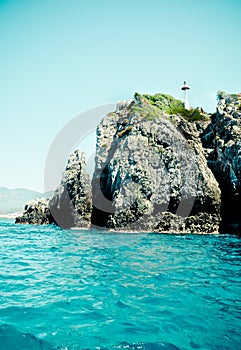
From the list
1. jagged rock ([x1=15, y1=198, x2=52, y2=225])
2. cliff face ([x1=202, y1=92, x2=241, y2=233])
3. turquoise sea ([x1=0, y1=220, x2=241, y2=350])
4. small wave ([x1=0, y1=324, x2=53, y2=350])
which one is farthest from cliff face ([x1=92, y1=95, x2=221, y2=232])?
small wave ([x1=0, y1=324, x2=53, y2=350])

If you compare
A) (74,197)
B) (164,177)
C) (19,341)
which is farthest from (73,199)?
(19,341)

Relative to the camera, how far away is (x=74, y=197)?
110ft

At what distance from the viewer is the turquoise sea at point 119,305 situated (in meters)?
4.47

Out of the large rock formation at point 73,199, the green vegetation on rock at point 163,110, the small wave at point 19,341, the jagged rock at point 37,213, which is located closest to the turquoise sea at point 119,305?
the small wave at point 19,341

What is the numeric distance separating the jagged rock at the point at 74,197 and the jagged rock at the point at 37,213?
11.7ft

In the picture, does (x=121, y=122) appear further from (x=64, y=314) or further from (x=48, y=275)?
(x=64, y=314)

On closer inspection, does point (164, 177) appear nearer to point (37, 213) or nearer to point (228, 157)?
point (228, 157)

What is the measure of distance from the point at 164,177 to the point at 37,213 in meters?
24.7

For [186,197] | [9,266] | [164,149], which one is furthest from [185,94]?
[9,266]

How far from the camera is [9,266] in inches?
371

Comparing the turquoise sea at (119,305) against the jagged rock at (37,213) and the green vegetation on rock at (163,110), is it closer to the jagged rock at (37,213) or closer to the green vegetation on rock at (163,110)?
the green vegetation on rock at (163,110)

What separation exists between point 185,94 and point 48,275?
40.2 meters

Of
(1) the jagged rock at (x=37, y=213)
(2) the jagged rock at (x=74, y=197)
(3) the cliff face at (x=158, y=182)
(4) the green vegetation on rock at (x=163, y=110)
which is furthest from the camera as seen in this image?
(1) the jagged rock at (x=37, y=213)

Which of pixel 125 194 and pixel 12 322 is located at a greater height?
pixel 125 194
